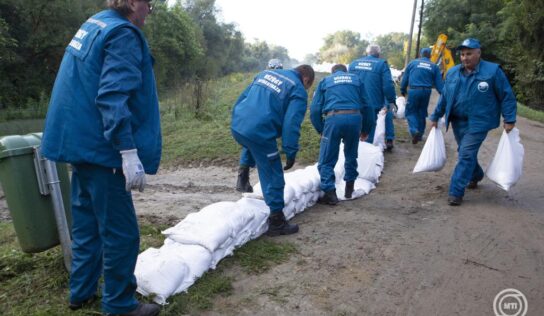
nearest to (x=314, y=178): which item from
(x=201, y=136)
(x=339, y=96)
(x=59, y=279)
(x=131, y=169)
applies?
(x=339, y=96)

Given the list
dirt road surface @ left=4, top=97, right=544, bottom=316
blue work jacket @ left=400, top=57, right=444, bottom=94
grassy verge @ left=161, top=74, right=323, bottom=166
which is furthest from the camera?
grassy verge @ left=161, top=74, right=323, bottom=166

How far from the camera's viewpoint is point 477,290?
319cm

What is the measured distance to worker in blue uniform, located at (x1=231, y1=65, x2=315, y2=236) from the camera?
4152 millimetres

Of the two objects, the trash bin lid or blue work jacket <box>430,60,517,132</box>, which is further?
blue work jacket <box>430,60,517,132</box>

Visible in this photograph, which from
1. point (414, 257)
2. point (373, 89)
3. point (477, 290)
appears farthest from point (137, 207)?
point (373, 89)

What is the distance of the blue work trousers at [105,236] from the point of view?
2.47 metres

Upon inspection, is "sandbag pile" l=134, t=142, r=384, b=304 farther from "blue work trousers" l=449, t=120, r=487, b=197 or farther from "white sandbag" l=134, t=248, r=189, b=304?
"blue work trousers" l=449, t=120, r=487, b=197

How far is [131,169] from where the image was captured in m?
2.31

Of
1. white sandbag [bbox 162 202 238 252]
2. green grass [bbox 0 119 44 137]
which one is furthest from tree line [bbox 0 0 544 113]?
white sandbag [bbox 162 202 238 252]

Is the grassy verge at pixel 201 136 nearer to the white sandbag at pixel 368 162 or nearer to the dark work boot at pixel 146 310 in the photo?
the white sandbag at pixel 368 162

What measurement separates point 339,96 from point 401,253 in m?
2.06

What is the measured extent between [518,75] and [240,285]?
2142cm

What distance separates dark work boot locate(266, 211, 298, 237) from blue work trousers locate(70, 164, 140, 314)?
180cm

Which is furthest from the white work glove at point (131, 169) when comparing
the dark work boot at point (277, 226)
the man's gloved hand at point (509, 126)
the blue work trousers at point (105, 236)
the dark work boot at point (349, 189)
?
the man's gloved hand at point (509, 126)
